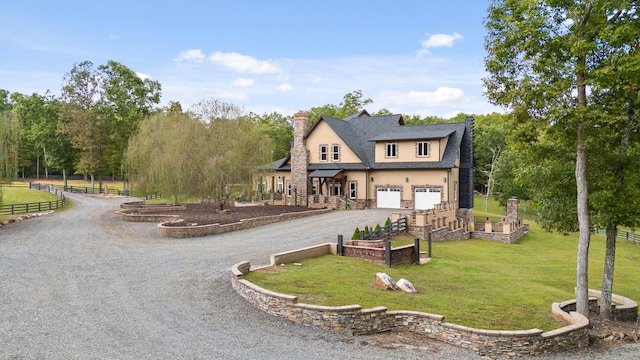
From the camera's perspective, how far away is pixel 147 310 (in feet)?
34.2

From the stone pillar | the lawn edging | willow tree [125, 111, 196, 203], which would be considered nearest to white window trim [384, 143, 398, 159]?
the stone pillar

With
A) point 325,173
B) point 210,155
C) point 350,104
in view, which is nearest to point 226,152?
point 210,155

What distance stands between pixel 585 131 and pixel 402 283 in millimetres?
6454

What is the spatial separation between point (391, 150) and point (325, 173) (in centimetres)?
561

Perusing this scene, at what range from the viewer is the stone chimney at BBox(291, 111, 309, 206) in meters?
34.9

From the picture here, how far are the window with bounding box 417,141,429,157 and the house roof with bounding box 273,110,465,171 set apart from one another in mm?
615

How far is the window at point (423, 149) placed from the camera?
1255 inches

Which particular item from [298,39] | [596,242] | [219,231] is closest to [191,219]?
[219,231]

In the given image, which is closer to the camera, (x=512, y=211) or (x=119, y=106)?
Result: (x=512, y=211)

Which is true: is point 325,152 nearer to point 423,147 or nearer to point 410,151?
point 410,151

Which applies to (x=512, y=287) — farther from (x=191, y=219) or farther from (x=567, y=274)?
(x=191, y=219)

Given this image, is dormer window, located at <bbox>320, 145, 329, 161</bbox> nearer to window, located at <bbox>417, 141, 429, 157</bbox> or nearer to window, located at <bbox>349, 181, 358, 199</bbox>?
window, located at <bbox>349, 181, 358, 199</bbox>

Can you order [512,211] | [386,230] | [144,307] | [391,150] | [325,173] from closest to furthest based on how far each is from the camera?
[144,307] → [386,230] → [512,211] → [391,150] → [325,173]

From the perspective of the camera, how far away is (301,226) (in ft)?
79.9
